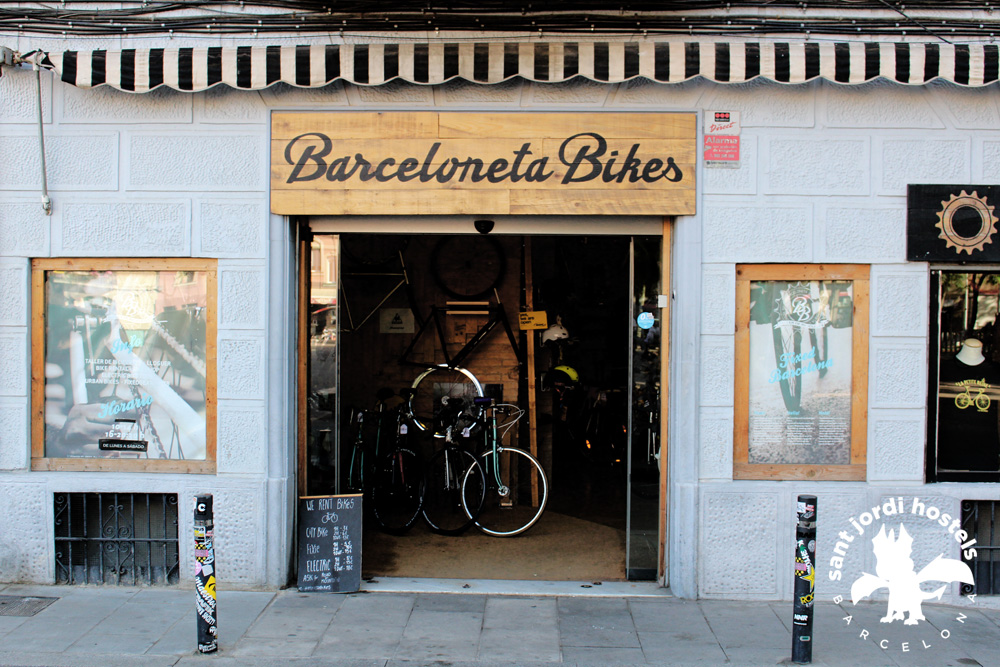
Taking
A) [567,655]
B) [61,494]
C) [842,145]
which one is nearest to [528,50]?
[842,145]

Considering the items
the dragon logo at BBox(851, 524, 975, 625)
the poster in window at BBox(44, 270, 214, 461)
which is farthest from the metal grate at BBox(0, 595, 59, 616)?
the dragon logo at BBox(851, 524, 975, 625)

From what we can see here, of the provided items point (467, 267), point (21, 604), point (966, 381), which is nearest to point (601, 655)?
point (966, 381)

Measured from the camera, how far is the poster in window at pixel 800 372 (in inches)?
249

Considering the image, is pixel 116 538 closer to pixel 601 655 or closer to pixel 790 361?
pixel 601 655

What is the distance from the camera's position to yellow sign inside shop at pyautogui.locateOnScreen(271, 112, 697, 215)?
245 inches

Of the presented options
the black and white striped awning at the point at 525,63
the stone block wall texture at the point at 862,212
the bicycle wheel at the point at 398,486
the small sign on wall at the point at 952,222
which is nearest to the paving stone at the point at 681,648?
the stone block wall texture at the point at 862,212

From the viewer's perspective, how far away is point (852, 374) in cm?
632

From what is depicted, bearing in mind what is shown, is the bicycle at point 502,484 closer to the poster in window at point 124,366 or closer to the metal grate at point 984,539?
the poster in window at point 124,366

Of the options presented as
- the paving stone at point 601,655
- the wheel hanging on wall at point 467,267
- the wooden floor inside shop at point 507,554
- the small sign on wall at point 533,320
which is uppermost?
the wheel hanging on wall at point 467,267

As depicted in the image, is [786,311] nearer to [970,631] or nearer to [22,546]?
[970,631]

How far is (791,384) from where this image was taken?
6.35 m

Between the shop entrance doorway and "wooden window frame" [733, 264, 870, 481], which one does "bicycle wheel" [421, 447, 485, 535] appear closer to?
the shop entrance doorway

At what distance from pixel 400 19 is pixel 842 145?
3.50 meters

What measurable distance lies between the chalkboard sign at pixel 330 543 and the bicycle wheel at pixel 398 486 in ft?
4.64
